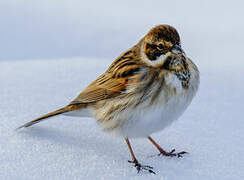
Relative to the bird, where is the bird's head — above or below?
above

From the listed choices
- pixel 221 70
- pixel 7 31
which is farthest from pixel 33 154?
pixel 7 31

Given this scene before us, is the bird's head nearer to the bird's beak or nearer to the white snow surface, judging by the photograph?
the bird's beak

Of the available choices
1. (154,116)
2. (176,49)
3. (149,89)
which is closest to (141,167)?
(154,116)

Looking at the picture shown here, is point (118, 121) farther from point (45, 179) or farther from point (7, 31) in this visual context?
point (7, 31)

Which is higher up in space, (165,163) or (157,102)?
(157,102)

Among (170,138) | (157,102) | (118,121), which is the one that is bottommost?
(170,138)

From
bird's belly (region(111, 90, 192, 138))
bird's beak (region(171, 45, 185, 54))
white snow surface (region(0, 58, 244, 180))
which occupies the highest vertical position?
bird's beak (region(171, 45, 185, 54))

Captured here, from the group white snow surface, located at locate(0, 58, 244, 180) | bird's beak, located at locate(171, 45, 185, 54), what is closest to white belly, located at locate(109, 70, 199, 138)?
bird's beak, located at locate(171, 45, 185, 54)
